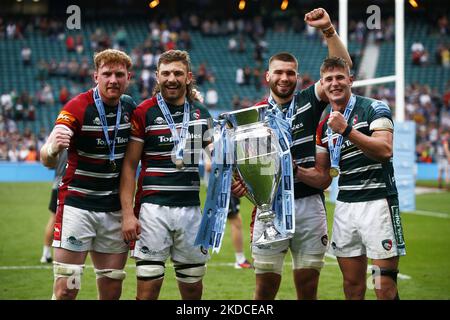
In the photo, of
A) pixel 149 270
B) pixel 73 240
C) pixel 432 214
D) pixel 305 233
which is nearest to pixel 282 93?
pixel 305 233

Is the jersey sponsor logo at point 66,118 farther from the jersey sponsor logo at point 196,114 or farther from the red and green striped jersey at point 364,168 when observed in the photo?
the red and green striped jersey at point 364,168

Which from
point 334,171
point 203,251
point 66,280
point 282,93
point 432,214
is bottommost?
point 432,214

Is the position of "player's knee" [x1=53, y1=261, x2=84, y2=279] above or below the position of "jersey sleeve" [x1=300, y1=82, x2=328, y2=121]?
below

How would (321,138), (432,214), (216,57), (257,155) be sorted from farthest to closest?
(216,57) < (432,214) < (321,138) < (257,155)

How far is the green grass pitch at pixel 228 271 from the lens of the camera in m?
7.48

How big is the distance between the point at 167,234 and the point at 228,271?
3.93 meters

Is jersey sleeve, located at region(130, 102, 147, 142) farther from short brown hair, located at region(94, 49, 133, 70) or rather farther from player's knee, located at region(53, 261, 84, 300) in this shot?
player's knee, located at region(53, 261, 84, 300)

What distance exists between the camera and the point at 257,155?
15.2 ft

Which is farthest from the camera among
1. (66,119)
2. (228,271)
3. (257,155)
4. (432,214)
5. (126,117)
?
(432,214)

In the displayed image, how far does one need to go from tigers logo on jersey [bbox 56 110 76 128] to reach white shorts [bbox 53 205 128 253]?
612 mm

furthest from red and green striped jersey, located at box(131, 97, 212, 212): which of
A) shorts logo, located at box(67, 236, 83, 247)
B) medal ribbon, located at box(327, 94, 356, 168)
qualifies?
medal ribbon, located at box(327, 94, 356, 168)

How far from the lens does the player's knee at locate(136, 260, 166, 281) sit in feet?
16.5

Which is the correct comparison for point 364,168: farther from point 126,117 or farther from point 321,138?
point 126,117

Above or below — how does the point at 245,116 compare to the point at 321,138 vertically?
above
